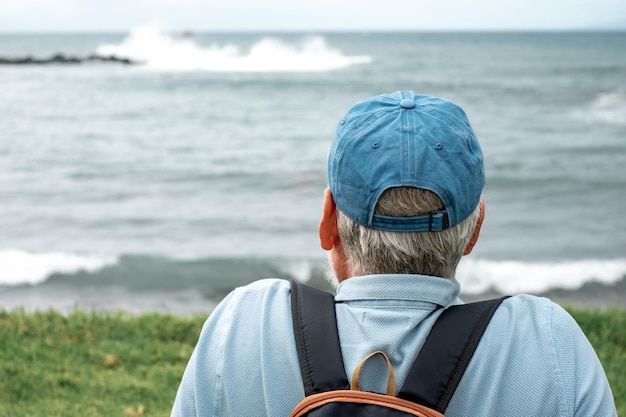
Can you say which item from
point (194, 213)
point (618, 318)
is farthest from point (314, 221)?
point (618, 318)

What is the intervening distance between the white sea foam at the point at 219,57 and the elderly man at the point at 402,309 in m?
54.8

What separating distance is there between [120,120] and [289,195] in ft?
47.5

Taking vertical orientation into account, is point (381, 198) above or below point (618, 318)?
above

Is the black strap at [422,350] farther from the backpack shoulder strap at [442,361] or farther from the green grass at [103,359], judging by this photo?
the green grass at [103,359]

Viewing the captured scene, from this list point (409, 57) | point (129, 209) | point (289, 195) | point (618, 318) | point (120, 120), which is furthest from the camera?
point (409, 57)

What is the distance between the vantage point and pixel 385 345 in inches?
56.7

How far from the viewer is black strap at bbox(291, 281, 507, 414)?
1408 mm

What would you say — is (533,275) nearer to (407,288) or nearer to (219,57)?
(407,288)

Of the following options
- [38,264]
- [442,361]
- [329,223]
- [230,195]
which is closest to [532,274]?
[38,264]

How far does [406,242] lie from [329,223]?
189 millimetres

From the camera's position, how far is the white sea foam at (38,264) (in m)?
7.91

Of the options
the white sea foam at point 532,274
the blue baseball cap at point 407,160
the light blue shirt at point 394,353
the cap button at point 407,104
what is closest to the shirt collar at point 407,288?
the light blue shirt at point 394,353

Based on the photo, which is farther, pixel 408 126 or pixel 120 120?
pixel 120 120

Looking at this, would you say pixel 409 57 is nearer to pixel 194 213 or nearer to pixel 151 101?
pixel 151 101
